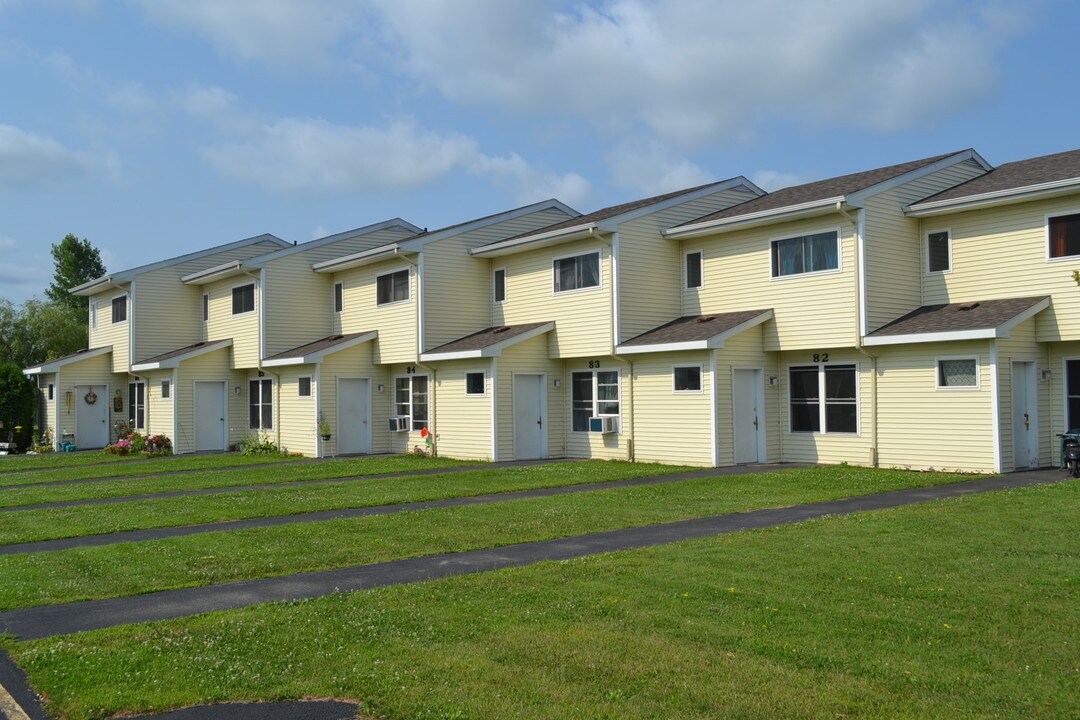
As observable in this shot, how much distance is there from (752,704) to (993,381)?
1504cm

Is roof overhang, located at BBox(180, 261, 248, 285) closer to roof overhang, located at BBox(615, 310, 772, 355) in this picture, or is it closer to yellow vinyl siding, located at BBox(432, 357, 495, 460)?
yellow vinyl siding, located at BBox(432, 357, 495, 460)

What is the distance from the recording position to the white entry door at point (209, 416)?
1211 inches

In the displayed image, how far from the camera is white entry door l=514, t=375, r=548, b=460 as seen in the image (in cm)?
2478

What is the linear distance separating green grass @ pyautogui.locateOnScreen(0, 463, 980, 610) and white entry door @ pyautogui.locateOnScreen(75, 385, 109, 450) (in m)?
20.4

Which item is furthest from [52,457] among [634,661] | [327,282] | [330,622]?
[634,661]

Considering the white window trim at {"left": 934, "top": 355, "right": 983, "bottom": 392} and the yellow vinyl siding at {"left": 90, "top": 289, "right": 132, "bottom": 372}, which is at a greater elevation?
the yellow vinyl siding at {"left": 90, "top": 289, "right": 132, "bottom": 372}

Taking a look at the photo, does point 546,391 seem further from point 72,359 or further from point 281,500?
point 72,359

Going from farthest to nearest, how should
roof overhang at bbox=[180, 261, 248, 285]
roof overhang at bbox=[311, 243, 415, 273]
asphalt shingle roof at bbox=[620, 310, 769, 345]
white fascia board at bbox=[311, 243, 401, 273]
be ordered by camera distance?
roof overhang at bbox=[180, 261, 248, 285], white fascia board at bbox=[311, 243, 401, 273], roof overhang at bbox=[311, 243, 415, 273], asphalt shingle roof at bbox=[620, 310, 769, 345]

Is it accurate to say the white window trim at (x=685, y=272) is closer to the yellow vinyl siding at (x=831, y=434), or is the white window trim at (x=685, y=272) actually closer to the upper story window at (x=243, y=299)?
the yellow vinyl siding at (x=831, y=434)

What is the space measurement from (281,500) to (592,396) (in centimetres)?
1019

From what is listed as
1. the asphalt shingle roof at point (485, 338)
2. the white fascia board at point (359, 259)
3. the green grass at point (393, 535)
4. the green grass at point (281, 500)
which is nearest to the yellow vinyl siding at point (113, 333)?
the white fascia board at point (359, 259)

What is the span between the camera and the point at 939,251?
855 inches

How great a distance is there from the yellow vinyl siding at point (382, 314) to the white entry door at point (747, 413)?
922cm

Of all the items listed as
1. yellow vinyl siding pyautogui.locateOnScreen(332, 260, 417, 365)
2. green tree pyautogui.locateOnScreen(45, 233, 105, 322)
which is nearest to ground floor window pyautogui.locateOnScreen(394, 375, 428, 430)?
yellow vinyl siding pyautogui.locateOnScreen(332, 260, 417, 365)
